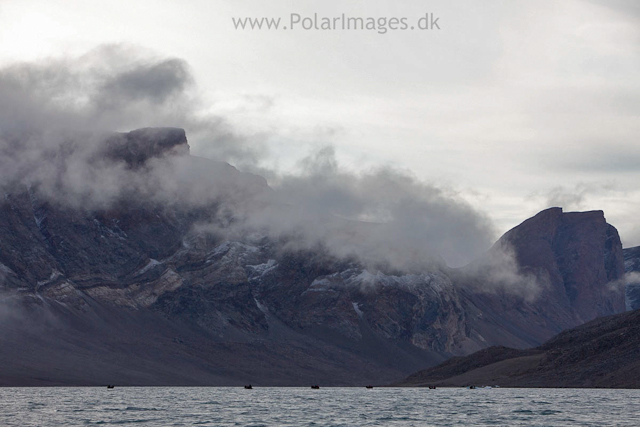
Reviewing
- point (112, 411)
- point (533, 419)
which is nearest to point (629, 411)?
point (533, 419)

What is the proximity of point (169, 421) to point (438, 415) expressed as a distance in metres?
55.8

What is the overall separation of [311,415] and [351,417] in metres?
9.22

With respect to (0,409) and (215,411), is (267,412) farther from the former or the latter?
(0,409)

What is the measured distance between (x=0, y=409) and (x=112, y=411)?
2185cm

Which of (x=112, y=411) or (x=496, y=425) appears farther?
(x=112, y=411)

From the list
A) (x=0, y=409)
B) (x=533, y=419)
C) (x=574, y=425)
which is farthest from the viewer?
(x=0, y=409)

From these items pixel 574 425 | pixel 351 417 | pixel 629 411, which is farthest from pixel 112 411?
pixel 629 411

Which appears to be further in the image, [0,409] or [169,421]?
[0,409]

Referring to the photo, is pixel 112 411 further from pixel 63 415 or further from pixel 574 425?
pixel 574 425

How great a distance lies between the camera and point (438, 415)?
18912 centimetres

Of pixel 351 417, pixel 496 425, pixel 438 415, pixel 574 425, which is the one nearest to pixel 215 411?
pixel 351 417

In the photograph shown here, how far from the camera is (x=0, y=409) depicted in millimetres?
187875

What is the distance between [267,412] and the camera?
19775 centimetres

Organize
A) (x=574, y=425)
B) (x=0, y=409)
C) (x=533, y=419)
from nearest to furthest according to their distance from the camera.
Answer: (x=574, y=425), (x=533, y=419), (x=0, y=409)
